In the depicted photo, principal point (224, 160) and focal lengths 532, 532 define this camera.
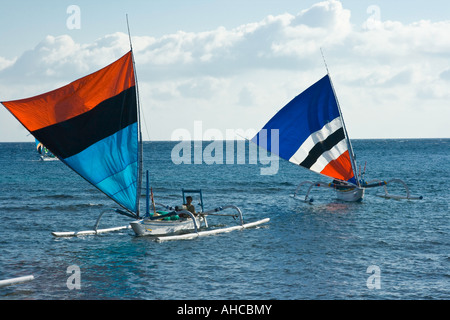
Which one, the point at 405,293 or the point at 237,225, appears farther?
the point at 237,225

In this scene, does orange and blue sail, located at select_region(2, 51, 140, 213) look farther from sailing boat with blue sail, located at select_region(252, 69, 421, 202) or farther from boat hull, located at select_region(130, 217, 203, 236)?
sailing boat with blue sail, located at select_region(252, 69, 421, 202)

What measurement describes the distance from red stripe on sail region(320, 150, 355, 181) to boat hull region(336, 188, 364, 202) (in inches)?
50.1

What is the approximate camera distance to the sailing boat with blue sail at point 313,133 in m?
39.0

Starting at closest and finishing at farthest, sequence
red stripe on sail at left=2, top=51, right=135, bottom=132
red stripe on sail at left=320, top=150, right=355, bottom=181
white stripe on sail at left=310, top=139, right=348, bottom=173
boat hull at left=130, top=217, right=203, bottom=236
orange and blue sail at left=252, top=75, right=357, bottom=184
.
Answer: red stripe on sail at left=2, top=51, right=135, bottom=132 → boat hull at left=130, top=217, right=203, bottom=236 → orange and blue sail at left=252, top=75, right=357, bottom=184 → white stripe on sail at left=310, top=139, right=348, bottom=173 → red stripe on sail at left=320, top=150, right=355, bottom=181

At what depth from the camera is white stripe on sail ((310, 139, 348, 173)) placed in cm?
4002

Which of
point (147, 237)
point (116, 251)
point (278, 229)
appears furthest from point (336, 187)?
point (116, 251)

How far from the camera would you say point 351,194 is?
1661 inches

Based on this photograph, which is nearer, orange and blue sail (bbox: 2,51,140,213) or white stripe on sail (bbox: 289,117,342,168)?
orange and blue sail (bbox: 2,51,140,213)

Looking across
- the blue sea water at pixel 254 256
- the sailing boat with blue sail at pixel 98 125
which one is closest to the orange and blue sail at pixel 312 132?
the blue sea water at pixel 254 256

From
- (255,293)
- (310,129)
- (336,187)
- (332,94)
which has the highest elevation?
(332,94)

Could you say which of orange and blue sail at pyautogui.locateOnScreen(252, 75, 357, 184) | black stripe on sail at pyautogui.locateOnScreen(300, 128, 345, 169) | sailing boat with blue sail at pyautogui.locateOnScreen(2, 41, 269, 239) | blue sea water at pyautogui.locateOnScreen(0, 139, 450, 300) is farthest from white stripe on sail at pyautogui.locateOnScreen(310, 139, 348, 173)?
sailing boat with blue sail at pyautogui.locateOnScreen(2, 41, 269, 239)

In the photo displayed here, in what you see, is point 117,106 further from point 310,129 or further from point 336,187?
point 336,187

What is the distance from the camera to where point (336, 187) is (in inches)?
1695

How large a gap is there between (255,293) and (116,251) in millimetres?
8906
